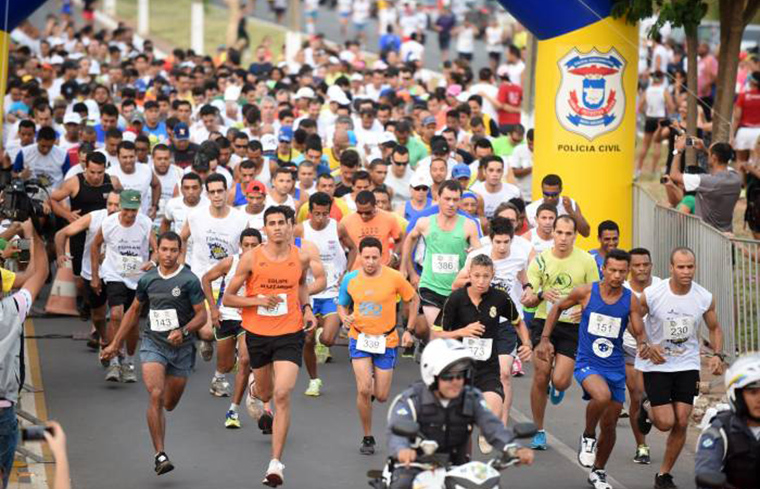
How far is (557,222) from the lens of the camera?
13.3 m

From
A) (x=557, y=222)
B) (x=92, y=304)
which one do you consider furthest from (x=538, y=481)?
(x=92, y=304)

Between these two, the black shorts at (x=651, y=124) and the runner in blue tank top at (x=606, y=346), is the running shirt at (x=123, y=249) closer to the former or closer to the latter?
the runner in blue tank top at (x=606, y=346)

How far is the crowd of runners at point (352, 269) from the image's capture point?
1210 centimetres

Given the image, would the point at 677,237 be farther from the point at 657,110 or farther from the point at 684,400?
the point at 657,110

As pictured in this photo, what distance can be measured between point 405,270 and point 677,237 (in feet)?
10.7

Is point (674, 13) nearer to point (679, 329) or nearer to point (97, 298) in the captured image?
point (679, 329)

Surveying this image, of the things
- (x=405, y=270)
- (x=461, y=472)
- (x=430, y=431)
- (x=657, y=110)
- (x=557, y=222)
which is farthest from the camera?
(x=657, y=110)

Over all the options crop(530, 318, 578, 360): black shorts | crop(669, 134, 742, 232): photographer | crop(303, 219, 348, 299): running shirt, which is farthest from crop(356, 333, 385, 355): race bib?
crop(669, 134, 742, 232): photographer

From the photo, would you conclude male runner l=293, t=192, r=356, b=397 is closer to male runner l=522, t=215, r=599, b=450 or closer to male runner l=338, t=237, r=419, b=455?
male runner l=338, t=237, r=419, b=455

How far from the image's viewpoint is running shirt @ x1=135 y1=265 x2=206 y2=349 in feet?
41.0

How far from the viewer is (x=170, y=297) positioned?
12.7 meters

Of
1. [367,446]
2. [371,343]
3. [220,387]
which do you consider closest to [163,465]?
[367,446]

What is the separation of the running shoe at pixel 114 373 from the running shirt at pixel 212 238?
120 cm

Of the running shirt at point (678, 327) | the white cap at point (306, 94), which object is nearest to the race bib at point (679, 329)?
the running shirt at point (678, 327)
